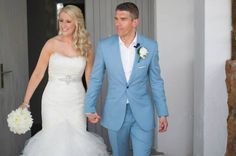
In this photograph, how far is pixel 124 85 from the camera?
3.53 meters

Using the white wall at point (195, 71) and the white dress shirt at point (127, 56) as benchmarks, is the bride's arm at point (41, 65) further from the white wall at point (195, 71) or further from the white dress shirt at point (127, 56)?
the white wall at point (195, 71)

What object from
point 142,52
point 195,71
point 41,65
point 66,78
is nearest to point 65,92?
point 66,78

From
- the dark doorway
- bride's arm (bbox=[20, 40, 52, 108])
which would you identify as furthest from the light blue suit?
the dark doorway

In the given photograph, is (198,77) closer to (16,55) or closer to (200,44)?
(200,44)

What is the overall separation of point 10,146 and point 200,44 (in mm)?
2594

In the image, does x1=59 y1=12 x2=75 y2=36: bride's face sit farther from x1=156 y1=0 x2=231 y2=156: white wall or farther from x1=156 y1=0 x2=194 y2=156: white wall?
x1=156 y1=0 x2=194 y2=156: white wall

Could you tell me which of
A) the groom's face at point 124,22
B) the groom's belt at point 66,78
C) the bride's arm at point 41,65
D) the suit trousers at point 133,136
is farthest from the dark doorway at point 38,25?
the groom's face at point 124,22

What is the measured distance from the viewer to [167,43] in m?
5.12

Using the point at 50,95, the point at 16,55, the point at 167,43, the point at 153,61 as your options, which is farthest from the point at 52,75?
the point at 167,43

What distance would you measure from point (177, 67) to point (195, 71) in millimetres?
641

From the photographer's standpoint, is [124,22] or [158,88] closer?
[124,22]

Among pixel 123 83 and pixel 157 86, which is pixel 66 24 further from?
pixel 157 86

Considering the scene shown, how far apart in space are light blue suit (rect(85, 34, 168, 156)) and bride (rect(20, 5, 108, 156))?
0.37m

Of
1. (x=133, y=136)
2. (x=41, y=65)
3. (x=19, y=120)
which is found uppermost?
(x=41, y=65)
